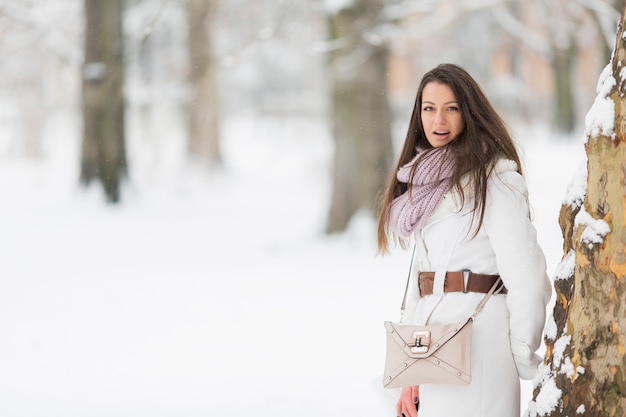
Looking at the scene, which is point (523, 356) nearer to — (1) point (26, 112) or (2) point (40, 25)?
(2) point (40, 25)

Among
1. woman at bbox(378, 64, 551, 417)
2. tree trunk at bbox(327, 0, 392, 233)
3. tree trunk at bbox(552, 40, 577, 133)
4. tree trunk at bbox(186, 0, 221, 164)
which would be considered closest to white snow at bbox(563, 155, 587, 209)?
woman at bbox(378, 64, 551, 417)

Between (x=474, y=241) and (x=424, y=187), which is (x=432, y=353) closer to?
(x=474, y=241)

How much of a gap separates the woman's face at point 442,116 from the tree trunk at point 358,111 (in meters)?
8.68

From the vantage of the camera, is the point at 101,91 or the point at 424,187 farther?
the point at 101,91

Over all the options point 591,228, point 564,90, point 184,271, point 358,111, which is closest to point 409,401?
point 591,228

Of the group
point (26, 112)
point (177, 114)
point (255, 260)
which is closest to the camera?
point (255, 260)

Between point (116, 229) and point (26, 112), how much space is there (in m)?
16.8

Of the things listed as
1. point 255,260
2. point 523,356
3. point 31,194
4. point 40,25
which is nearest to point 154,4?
point 40,25

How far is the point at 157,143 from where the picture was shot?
17094mm

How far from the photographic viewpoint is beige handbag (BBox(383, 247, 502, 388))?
10.2 feet

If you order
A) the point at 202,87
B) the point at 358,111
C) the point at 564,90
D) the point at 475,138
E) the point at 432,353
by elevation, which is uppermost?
the point at 564,90

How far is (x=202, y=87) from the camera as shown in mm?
21188

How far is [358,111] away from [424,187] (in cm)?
894

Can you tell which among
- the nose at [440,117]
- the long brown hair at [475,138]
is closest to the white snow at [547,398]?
the long brown hair at [475,138]
